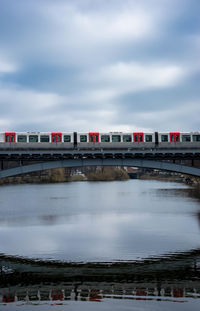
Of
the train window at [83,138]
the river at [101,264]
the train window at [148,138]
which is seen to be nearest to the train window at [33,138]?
the train window at [83,138]

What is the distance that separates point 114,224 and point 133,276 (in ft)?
57.0

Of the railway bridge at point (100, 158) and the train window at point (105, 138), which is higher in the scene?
the train window at point (105, 138)

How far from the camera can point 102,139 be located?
141 feet

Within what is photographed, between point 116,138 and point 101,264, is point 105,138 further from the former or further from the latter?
point 101,264

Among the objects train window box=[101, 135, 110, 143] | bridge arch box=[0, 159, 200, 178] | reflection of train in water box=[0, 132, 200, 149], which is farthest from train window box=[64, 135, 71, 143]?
bridge arch box=[0, 159, 200, 178]

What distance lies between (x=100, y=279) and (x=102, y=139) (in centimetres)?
2462

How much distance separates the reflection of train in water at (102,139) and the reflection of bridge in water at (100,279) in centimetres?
1988

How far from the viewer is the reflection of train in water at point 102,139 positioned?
1674 inches

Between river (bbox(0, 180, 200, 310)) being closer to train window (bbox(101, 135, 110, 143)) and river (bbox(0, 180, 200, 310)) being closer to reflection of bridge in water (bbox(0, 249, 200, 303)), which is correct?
reflection of bridge in water (bbox(0, 249, 200, 303))

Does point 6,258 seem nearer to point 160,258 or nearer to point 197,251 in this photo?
point 160,258

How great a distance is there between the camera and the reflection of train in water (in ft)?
140

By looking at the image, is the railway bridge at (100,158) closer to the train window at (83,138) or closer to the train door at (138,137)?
the train window at (83,138)

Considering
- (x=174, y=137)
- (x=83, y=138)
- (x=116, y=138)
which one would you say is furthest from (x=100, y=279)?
(x=174, y=137)

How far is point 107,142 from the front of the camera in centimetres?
4300
